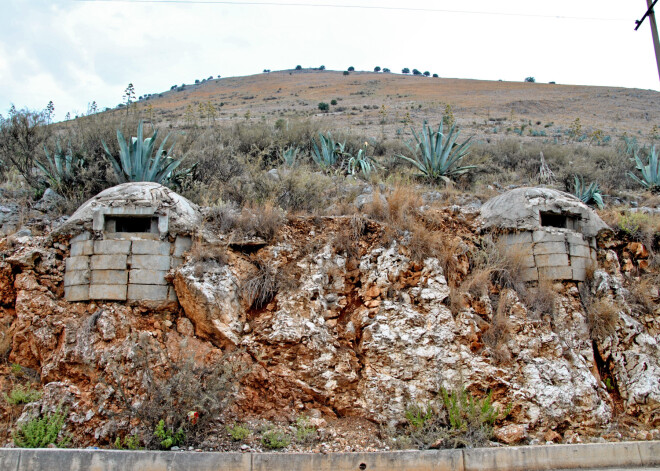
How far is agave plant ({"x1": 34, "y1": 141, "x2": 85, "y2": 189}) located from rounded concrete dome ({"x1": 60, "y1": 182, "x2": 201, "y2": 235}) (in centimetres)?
260

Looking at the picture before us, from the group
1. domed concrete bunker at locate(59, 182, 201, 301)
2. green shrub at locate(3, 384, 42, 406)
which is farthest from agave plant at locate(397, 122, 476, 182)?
green shrub at locate(3, 384, 42, 406)

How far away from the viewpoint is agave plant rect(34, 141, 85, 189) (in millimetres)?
9203

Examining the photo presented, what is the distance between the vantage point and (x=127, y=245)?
263 inches

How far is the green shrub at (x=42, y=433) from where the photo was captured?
536 centimetres

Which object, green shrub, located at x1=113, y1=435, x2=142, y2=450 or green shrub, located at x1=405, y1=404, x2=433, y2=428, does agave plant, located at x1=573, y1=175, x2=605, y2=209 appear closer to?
green shrub, located at x1=405, y1=404, x2=433, y2=428

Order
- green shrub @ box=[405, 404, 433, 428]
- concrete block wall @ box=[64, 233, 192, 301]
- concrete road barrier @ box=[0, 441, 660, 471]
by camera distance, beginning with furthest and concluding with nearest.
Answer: concrete block wall @ box=[64, 233, 192, 301], green shrub @ box=[405, 404, 433, 428], concrete road barrier @ box=[0, 441, 660, 471]

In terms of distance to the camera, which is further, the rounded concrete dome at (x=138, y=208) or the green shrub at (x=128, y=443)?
the rounded concrete dome at (x=138, y=208)

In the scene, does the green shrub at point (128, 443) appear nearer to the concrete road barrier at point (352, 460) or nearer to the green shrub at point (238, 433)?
the concrete road barrier at point (352, 460)

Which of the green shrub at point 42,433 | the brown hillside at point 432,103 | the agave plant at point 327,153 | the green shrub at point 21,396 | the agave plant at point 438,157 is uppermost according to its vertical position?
the brown hillside at point 432,103

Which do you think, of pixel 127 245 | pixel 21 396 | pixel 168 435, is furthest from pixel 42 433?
pixel 127 245

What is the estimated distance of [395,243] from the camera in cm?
716

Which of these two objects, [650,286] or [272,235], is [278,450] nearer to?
→ [272,235]

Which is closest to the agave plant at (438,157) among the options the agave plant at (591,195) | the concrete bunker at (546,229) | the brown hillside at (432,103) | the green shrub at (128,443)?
the agave plant at (591,195)

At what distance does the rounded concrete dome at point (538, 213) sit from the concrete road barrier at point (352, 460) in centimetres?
328
